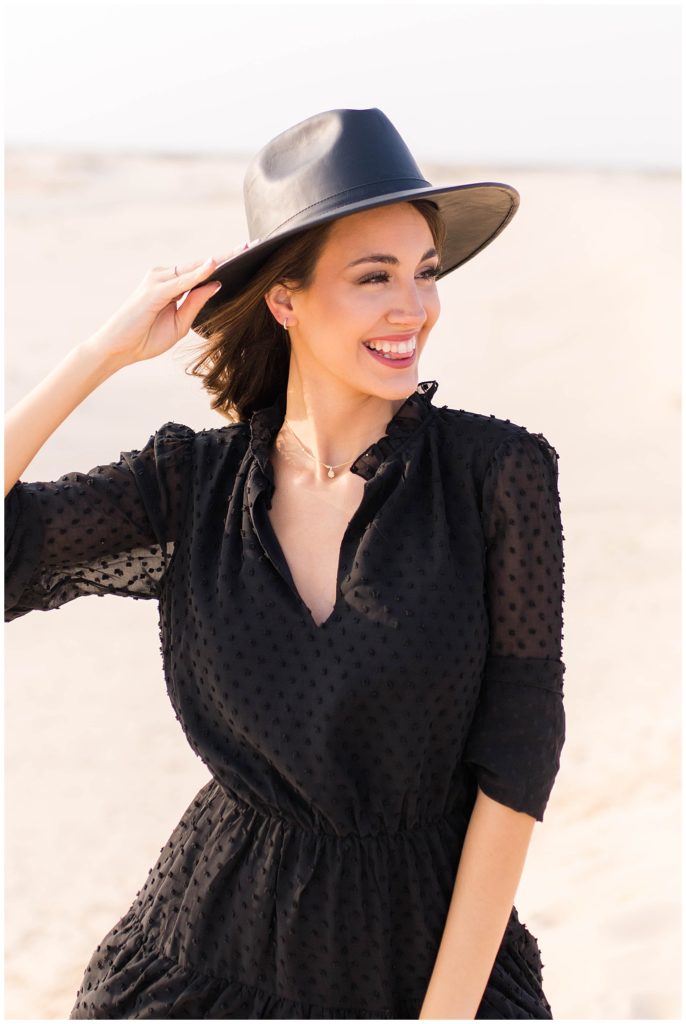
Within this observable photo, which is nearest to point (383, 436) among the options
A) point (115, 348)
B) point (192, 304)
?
point (192, 304)

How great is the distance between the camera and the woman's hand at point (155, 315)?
3.05 meters

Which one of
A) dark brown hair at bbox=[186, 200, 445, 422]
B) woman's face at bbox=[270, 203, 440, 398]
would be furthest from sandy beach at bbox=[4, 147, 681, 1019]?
woman's face at bbox=[270, 203, 440, 398]

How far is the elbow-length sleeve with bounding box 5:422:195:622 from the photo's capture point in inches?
117

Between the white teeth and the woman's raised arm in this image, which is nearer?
the white teeth

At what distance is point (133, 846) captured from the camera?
7.98 metres

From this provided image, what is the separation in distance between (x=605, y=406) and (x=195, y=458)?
19.2m

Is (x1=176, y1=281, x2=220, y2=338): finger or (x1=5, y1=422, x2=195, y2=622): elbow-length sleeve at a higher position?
(x1=176, y1=281, x2=220, y2=338): finger

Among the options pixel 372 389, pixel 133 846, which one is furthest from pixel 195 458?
pixel 133 846

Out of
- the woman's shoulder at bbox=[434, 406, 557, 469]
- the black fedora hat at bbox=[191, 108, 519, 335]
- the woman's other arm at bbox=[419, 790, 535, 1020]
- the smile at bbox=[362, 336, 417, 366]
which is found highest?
the black fedora hat at bbox=[191, 108, 519, 335]

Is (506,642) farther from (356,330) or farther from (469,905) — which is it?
(356,330)

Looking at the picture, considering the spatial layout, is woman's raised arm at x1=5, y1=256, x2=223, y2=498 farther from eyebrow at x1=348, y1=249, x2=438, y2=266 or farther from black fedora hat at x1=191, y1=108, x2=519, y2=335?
eyebrow at x1=348, y1=249, x2=438, y2=266

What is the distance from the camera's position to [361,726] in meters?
2.72

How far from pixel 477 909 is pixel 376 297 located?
4.15 feet

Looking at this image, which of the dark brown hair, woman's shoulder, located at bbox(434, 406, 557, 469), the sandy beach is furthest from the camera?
the sandy beach
